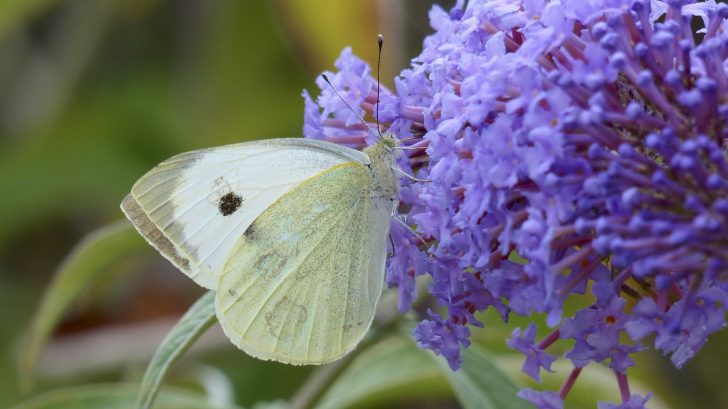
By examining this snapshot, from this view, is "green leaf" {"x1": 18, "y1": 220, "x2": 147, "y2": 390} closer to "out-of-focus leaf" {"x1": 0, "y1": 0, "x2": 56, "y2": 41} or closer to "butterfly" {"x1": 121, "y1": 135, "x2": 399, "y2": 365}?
"butterfly" {"x1": 121, "y1": 135, "x2": 399, "y2": 365}

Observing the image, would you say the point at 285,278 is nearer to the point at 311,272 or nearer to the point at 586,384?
the point at 311,272

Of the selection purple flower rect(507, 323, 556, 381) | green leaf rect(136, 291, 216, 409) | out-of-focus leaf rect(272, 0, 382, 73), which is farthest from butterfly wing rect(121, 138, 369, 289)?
out-of-focus leaf rect(272, 0, 382, 73)

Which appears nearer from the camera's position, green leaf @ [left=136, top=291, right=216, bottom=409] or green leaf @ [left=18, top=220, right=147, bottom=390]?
green leaf @ [left=136, top=291, right=216, bottom=409]

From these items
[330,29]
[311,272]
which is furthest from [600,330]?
[330,29]

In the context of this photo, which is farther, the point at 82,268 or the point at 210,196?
the point at 82,268

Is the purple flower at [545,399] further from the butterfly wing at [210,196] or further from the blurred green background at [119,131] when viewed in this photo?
the blurred green background at [119,131]

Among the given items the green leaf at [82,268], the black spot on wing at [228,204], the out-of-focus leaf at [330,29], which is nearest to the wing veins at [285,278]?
the black spot on wing at [228,204]

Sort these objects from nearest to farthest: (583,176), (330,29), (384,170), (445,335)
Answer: (583,176) < (445,335) < (384,170) < (330,29)
